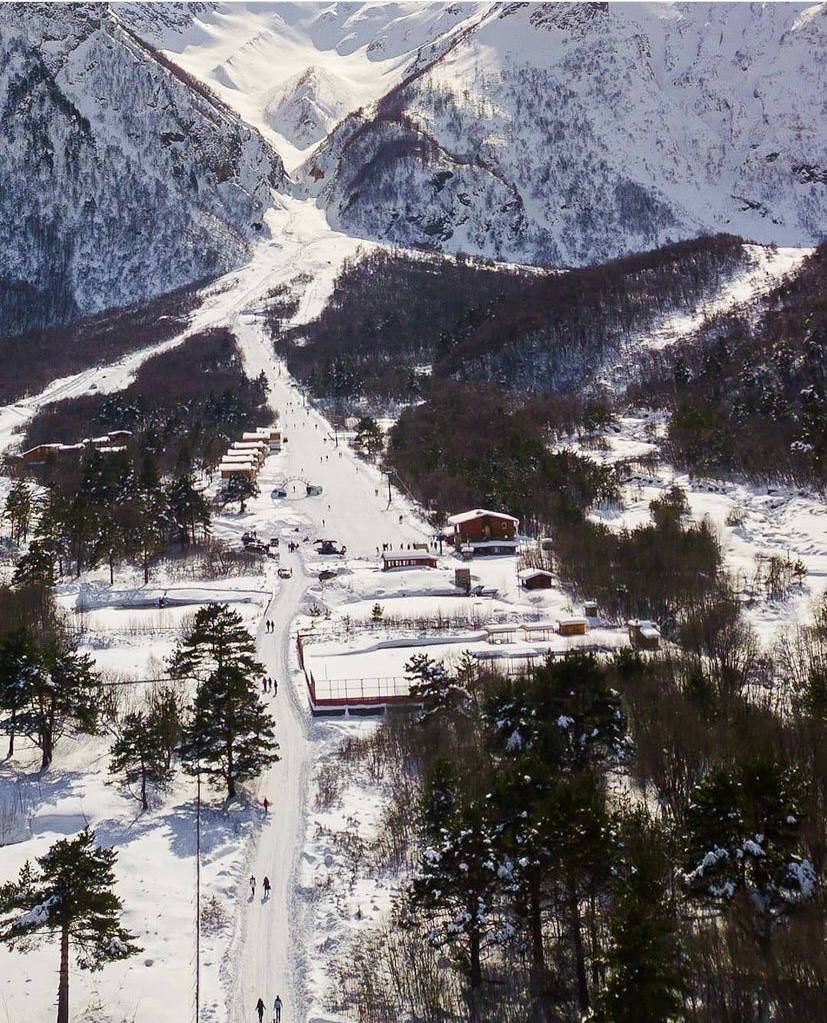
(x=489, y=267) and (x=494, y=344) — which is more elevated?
(x=489, y=267)

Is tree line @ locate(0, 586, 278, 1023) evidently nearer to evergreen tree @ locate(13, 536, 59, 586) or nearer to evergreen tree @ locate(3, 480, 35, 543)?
evergreen tree @ locate(13, 536, 59, 586)

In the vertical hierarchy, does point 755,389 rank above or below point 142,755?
above

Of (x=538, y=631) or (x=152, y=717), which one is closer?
(x=152, y=717)

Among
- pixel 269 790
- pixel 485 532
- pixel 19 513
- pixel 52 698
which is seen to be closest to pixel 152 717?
pixel 52 698

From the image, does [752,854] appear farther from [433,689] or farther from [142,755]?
[142,755]

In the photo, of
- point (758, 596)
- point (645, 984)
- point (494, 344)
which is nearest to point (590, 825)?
point (645, 984)

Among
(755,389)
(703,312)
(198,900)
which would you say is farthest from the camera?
(703,312)

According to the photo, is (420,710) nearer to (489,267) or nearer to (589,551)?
(589,551)

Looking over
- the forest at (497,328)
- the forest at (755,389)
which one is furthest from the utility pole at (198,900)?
the forest at (497,328)
